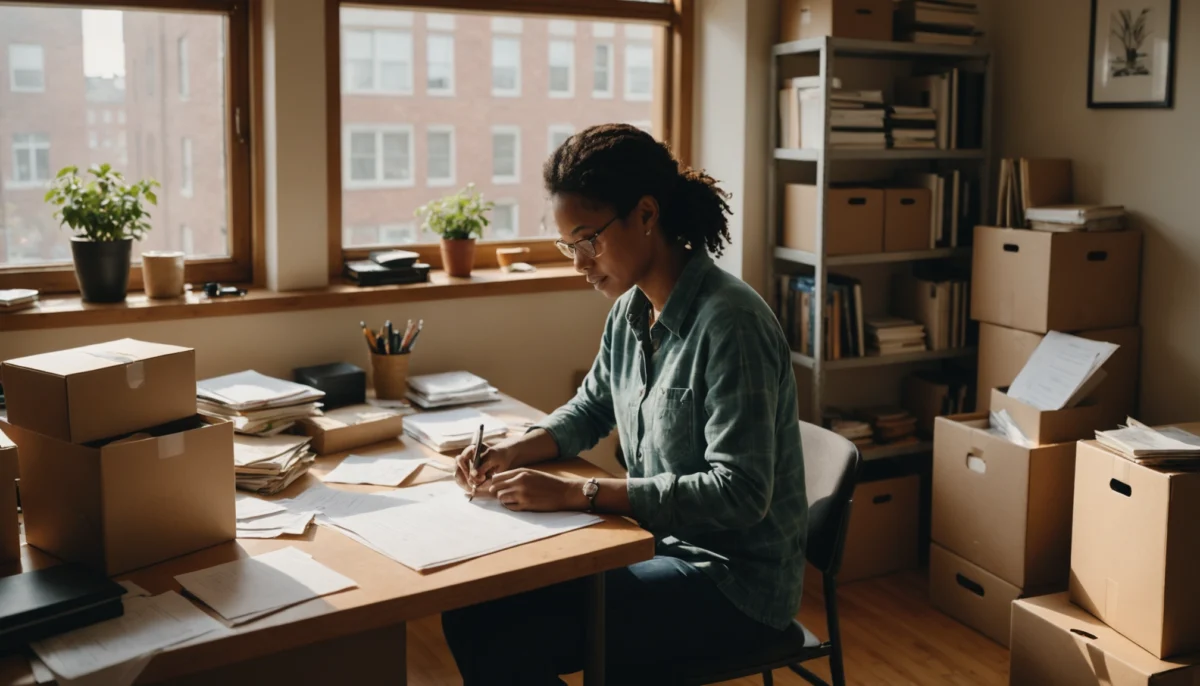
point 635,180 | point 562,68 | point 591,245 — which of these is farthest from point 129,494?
point 562,68

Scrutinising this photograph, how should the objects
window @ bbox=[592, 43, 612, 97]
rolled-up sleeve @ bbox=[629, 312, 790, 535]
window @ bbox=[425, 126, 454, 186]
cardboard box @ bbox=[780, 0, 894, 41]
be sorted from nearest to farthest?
rolled-up sleeve @ bbox=[629, 312, 790, 535] < cardboard box @ bbox=[780, 0, 894, 41] < window @ bbox=[425, 126, 454, 186] < window @ bbox=[592, 43, 612, 97]

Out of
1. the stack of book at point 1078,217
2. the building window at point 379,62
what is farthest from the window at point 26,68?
the stack of book at point 1078,217

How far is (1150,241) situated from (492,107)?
208 centimetres

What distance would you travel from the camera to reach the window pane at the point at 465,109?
11.1 ft

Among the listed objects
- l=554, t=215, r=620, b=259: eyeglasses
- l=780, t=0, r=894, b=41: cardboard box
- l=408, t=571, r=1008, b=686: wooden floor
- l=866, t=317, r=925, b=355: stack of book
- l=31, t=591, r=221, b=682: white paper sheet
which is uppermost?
l=780, t=0, r=894, b=41: cardboard box

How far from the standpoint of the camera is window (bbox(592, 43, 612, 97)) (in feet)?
12.4

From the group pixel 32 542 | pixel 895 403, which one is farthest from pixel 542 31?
pixel 32 542

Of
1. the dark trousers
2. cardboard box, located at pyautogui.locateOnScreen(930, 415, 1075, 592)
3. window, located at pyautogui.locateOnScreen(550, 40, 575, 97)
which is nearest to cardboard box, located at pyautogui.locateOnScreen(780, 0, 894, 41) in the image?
window, located at pyautogui.locateOnScreen(550, 40, 575, 97)

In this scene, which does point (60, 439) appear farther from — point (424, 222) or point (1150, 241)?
point (1150, 241)

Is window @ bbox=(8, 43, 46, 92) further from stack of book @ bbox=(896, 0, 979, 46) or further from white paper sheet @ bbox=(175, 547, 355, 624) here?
stack of book @ bbox=(896, 0, 979, 46)

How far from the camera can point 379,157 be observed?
3.44 m

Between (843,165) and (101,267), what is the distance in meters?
2.37

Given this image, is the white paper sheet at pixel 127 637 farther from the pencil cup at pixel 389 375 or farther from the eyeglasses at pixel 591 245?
the pencil cup at pixel 389 375

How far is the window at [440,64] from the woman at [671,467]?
1.61 metres
